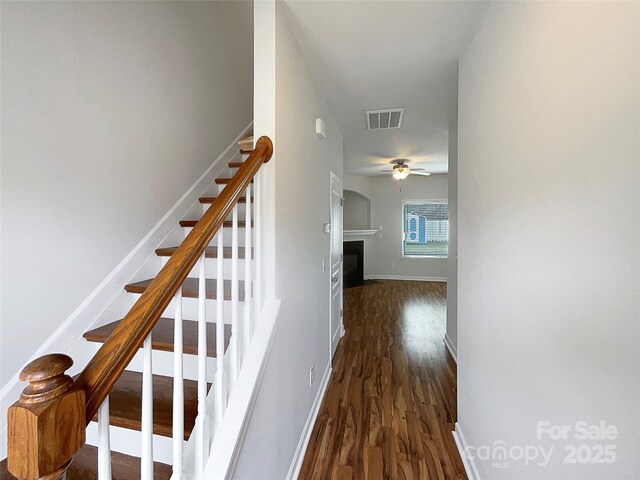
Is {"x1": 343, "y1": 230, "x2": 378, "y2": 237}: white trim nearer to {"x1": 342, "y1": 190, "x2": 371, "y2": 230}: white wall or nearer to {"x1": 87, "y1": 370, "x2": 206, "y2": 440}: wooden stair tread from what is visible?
{"x1": 342, "y1": 190, "x2": 371, "y2": 230}: white wall

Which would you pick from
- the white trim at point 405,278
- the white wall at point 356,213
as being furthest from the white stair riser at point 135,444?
the white wall at point 356,213

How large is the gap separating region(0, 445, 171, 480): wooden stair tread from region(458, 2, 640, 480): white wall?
1.38 metres

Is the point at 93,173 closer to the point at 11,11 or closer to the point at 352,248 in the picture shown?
the point at 11,11

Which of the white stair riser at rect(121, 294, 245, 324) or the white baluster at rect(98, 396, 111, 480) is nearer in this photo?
the white baluster at rect(98, 396, 111, 480)

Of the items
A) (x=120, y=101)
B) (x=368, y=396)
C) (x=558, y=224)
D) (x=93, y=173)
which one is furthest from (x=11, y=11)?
(x=368, y=396)

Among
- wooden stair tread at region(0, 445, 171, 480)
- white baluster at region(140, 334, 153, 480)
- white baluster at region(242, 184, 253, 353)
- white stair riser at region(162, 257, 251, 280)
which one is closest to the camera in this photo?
white baluster at region(140, 334, 153, 480)

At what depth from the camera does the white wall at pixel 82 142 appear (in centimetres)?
122

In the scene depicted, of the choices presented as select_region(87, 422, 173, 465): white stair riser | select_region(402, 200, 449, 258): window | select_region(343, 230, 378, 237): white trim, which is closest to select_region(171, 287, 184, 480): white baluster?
select_region(87, 422, 173, 465): white stair riser

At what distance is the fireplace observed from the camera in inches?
266

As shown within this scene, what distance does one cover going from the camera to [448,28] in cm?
161

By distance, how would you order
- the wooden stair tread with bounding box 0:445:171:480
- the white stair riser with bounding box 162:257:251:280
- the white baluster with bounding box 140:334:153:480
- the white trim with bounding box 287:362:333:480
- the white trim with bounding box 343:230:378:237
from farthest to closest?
the white trim with bounding box 343:230:378:237, the white stair riser with bounding box 162:257:251:280, the white trim with bounding box 287:362:333:480, the wooden stair tread with bounding box 0:445:171:480, the white baluster with bounding box 140:334:153:480

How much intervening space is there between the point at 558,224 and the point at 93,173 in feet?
7.12

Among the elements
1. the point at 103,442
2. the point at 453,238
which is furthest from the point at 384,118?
the point at 103,442

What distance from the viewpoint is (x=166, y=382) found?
4.33 feet
